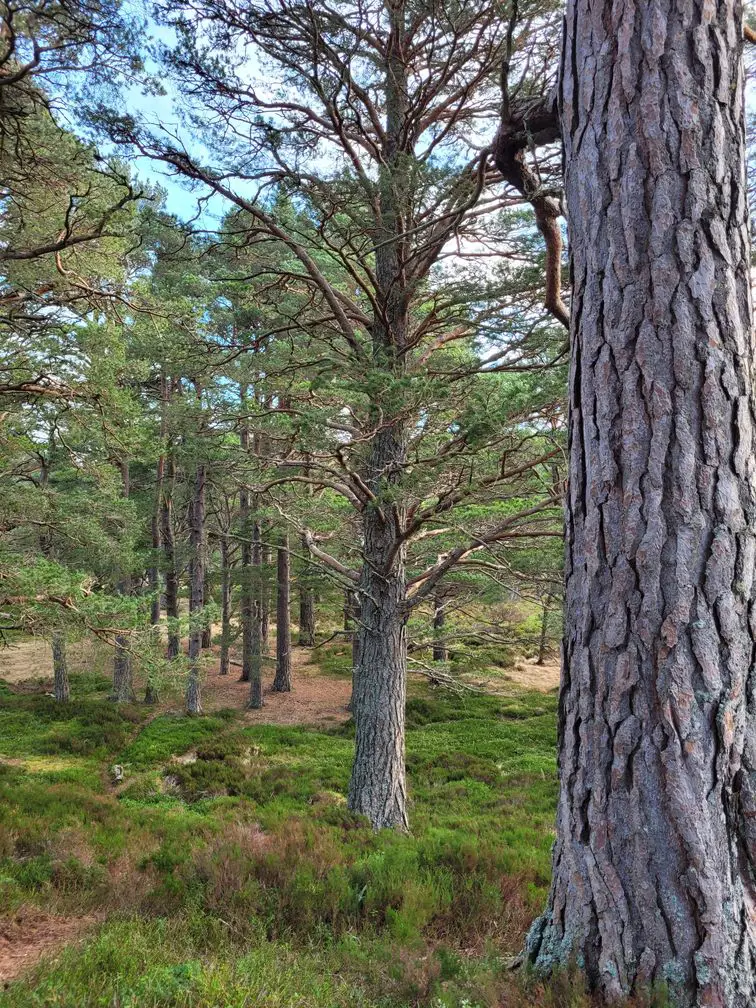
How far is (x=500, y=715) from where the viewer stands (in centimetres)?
1698

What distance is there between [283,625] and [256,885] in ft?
47.1

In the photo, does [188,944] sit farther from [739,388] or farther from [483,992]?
[739,388]

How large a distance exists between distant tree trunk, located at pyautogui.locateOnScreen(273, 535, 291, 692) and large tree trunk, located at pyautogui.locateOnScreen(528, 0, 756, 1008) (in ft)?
48.4

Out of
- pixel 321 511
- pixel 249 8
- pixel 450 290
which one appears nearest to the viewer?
pixel 249 8

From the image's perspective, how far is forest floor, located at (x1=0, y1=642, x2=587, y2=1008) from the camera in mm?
2393

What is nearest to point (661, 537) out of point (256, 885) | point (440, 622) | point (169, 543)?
point (256, 885)

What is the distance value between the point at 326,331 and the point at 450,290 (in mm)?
2261

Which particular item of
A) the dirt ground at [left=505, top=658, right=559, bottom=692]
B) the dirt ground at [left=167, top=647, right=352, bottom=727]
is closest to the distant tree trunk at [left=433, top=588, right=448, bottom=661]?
the dirt ground at [left=505, top=658, right=559, bottom=692]

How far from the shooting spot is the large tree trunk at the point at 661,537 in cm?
182

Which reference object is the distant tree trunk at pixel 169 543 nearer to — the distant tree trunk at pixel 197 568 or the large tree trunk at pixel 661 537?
the distant tree trunk at pixel 197 568

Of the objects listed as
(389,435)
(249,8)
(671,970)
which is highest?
(249,8)

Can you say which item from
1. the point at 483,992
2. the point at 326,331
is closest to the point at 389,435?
the point at 326,331

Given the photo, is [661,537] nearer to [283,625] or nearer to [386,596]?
[386,596]

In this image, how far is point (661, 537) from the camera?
1.92m
